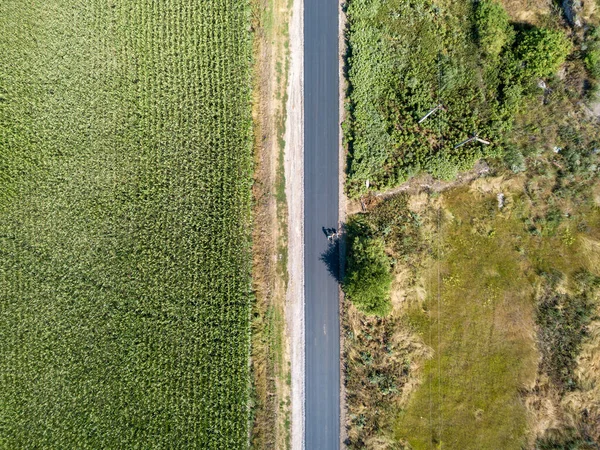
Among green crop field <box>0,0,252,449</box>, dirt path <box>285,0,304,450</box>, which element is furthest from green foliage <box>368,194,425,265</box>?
green crop field <box>0,0,252,449</box>

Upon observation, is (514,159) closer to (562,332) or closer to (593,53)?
(593,53)

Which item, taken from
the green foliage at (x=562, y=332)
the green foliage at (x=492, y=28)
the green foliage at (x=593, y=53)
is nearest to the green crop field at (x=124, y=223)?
the green foliage at (x=492, y=28)

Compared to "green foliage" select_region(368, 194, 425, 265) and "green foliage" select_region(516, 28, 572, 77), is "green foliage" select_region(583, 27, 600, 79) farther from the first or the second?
"green foliage" select_region(368, 194, 425, 265)

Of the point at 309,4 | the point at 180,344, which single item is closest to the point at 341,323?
the point at 180,344

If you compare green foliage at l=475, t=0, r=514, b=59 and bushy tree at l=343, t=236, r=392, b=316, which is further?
green foliage at l=475, t=0, r=514, b=59

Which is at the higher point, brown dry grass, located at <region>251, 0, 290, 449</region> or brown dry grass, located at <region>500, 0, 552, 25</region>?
brown dry grass, located at <region>500, 0, 552, 25</region>

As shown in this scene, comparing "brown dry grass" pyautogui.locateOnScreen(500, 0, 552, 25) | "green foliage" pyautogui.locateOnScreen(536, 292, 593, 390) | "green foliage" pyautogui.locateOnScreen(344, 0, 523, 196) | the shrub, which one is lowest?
"green foliage" pyautogui.locateOnScreen(536, 292, 593, 390)

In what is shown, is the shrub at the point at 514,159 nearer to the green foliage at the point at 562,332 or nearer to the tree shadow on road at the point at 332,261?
the green foliage at the point at 562,332
